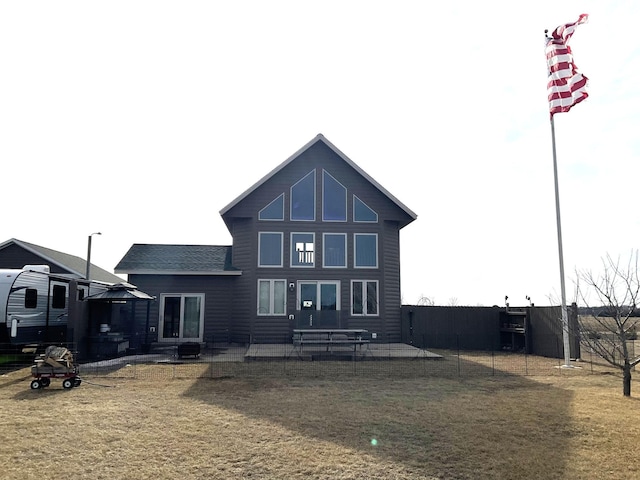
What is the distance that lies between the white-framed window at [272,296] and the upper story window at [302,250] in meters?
1.04

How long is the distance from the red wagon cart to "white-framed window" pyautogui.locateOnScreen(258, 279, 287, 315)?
9.32 m

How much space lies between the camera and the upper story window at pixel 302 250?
19922mm

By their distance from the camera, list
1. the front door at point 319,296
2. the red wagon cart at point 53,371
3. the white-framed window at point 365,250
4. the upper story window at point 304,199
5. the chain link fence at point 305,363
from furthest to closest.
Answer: the upper story window at point 304,199 < the white-framed window at point 365,250 < the front door at point 319,296 < the chain link fence at point 305,363 < the red wagon cart at point 53,371

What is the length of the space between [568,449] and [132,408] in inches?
269

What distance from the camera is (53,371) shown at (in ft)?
34.3

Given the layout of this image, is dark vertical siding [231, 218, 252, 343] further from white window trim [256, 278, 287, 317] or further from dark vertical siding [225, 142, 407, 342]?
white window trim [256, 278, 287, 317]

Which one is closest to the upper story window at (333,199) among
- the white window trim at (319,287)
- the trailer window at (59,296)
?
the white window trim at (319,287)

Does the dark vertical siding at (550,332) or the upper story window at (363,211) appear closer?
the dark vertical siding at (550,332)

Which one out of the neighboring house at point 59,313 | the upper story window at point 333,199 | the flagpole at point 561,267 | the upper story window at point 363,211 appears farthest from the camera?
the upper story window at point 363,211

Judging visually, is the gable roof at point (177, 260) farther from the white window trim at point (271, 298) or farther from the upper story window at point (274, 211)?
the upper story window at point (274, 211)

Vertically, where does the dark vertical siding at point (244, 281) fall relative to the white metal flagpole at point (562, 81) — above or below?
below

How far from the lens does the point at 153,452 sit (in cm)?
602

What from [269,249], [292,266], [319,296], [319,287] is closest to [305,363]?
[319,296]

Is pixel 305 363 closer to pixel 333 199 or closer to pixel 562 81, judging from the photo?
pixel 333 199
